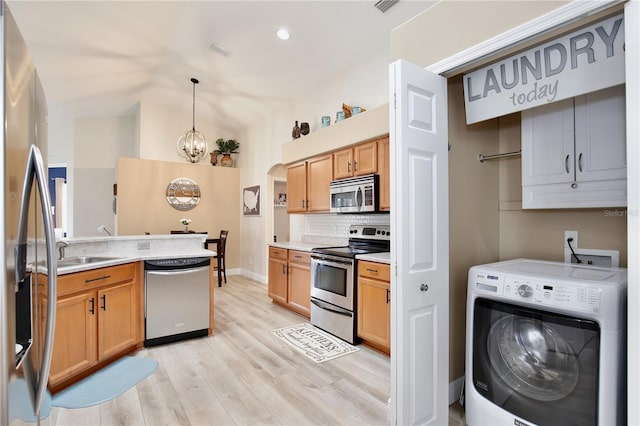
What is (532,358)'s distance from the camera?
1.70 metres

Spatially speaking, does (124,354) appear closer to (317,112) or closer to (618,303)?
(618,303)

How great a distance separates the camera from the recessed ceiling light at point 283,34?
395 cm

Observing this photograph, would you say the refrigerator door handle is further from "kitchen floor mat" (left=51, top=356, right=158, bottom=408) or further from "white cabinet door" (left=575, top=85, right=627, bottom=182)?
"white cabinet door" (left=575, top=85, right=627, bottom=182)

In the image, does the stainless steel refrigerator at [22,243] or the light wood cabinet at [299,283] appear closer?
the stainless steel refrigerator at [22,243]

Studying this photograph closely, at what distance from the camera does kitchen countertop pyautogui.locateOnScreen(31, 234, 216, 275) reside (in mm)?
3108

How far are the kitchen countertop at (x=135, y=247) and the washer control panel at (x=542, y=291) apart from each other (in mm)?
2669

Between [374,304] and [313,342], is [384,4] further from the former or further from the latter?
[313,342]

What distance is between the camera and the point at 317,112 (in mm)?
5117

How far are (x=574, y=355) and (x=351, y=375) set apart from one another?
158cm

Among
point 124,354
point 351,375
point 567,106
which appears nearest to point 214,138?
point 124,354

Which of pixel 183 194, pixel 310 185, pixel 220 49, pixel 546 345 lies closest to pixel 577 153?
pixel 546 345

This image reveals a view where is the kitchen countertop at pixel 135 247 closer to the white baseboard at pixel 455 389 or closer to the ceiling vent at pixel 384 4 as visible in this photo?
the white baseboard at pixel 455 389

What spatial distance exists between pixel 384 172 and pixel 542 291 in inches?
80.3

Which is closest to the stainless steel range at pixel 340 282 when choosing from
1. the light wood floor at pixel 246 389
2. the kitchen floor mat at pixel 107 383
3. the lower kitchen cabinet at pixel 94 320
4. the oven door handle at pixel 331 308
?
the oven door handle at pixel 331 308
